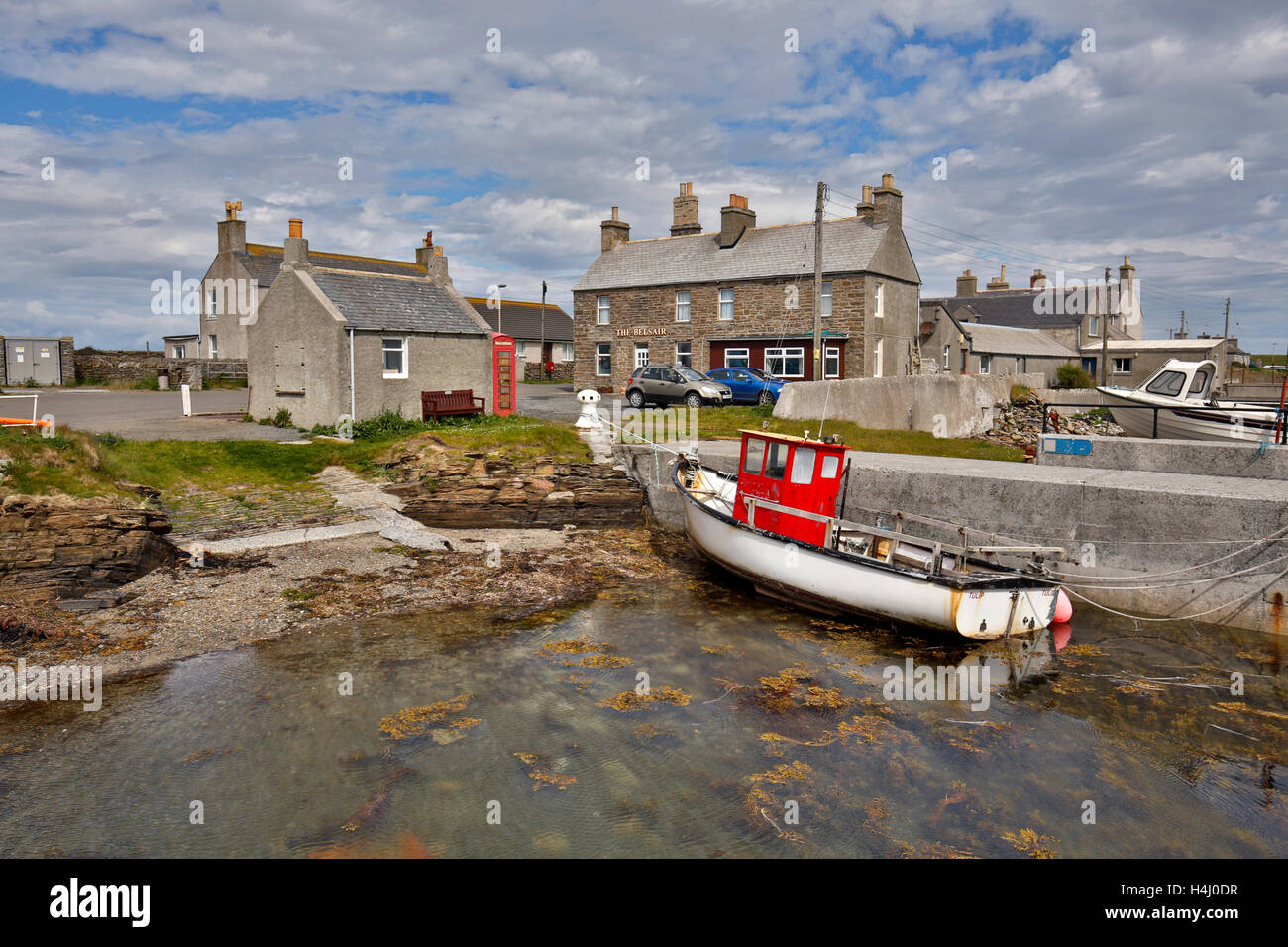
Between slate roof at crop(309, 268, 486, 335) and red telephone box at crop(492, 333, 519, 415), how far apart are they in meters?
0.67

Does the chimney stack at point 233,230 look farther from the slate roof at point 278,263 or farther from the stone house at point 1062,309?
the stone house at point 1062,309

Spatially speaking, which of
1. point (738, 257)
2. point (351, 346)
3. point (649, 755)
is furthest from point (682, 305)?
point (649, 755)

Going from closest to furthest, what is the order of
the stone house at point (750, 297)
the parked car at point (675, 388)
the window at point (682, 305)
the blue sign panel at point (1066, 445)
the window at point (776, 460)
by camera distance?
the window at point (776, 460) → the blue sign panel at point (1066, 445) → the parked car at point (675, 388) → the stone house at point (750, 297) → the window at point (682, 305)

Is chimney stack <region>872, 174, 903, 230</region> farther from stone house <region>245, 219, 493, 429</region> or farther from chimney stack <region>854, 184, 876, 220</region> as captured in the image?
stone house <region>245, 219, 493, 429</region>

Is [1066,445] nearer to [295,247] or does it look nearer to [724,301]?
[295,247]

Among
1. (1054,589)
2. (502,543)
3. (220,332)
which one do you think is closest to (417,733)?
(502,543)

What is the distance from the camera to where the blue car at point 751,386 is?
27422 millimetres

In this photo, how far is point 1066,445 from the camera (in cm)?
1548

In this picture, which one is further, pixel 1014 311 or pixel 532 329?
pixel 1014 311

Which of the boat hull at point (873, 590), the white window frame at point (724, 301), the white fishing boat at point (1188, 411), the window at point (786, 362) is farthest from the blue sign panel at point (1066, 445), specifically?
the white window frame at point (724, 301)

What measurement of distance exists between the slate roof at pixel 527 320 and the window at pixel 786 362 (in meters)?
25.0

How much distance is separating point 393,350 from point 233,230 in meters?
29.9
